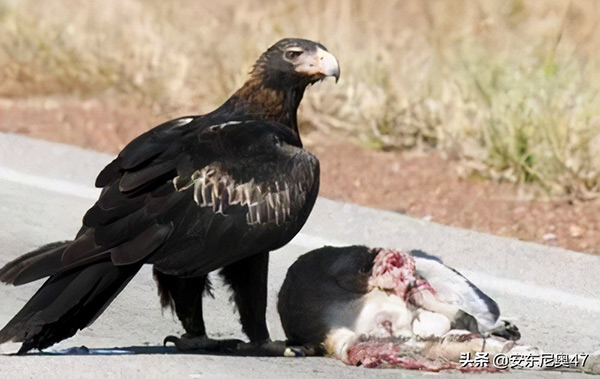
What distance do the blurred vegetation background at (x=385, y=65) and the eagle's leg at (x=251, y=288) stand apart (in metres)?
3.55

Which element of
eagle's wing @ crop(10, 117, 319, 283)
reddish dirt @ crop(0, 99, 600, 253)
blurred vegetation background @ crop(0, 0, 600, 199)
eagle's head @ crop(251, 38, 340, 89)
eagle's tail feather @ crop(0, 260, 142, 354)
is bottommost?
reddish dirt @ crop(0, 99, 600, 253)

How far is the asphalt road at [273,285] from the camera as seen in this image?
668 centimetres

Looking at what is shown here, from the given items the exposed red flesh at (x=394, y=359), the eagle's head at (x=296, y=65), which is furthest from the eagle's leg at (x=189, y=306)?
the eagle's head at (x=296, y=65)

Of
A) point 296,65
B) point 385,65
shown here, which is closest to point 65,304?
point 296,65

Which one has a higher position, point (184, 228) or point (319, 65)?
point (319, 65)

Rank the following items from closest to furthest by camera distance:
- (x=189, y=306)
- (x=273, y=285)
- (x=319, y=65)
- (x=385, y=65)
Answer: (x=189, y=306) → (x=319, y=65) → (x=273, y=285) → (x=385, y=65)

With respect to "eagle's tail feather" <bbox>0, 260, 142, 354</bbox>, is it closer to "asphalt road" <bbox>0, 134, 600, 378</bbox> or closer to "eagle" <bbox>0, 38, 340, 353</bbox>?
"eagle" <bbox>0, 38, 340, 353</bbox>

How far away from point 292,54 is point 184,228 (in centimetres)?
119

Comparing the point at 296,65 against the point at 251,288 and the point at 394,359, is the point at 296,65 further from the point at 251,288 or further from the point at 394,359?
the point at 394,359

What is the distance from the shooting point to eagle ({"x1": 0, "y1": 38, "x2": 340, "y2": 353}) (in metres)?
6.45

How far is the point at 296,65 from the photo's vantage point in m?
7.32

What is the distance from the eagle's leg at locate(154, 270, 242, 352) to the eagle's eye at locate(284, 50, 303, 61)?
113 cm

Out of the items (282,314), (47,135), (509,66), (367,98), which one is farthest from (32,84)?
(282,314)

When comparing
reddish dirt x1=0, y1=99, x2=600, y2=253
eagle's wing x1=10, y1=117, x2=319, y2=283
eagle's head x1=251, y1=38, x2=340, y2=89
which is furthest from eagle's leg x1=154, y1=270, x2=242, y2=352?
reddish dirt x1=0, y1=99, x2=600, y2=253
